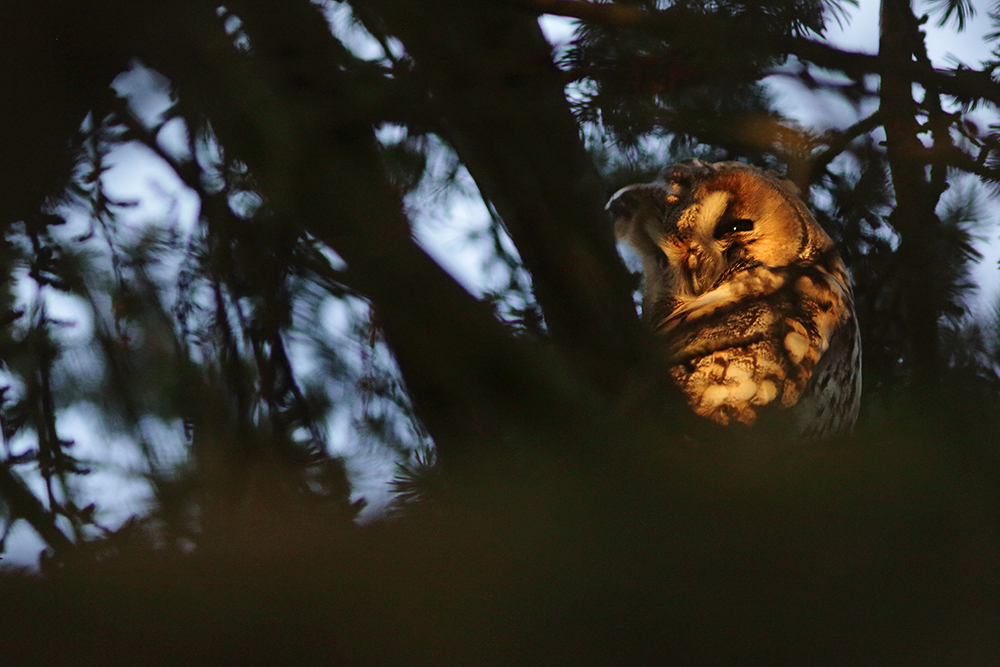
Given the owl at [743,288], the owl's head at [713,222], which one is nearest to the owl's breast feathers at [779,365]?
the owl at [743,288]

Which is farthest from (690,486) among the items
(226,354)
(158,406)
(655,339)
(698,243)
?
(698,243)

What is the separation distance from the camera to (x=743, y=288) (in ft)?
5.39

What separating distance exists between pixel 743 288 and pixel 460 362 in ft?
2.99

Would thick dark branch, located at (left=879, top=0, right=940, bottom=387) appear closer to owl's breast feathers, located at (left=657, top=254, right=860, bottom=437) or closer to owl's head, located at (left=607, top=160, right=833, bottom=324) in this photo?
owl's breast feathers, located at (left=657, top=254, right=860, bottom=437)

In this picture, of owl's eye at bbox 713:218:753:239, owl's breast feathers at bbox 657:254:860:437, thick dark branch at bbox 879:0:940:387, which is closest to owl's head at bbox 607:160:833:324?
owl's eye at bbox 713:218:753:239

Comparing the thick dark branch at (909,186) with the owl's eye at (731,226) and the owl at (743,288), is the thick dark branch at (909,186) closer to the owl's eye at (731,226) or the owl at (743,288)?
the owl at (743,288)

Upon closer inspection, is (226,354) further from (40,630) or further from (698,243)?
(698,243)

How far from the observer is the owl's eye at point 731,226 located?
5.69 ft

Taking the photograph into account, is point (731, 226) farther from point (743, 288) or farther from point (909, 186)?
point (909, 186)

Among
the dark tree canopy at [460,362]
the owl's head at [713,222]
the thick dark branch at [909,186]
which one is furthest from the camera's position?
the owl's head at [713,222]

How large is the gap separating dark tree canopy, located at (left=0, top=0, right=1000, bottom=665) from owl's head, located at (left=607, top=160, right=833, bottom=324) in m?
0.12

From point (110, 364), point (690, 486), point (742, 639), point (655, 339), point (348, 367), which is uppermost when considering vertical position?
point (110, 364)

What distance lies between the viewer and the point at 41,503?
1.10 m

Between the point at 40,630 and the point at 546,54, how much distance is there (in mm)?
940
